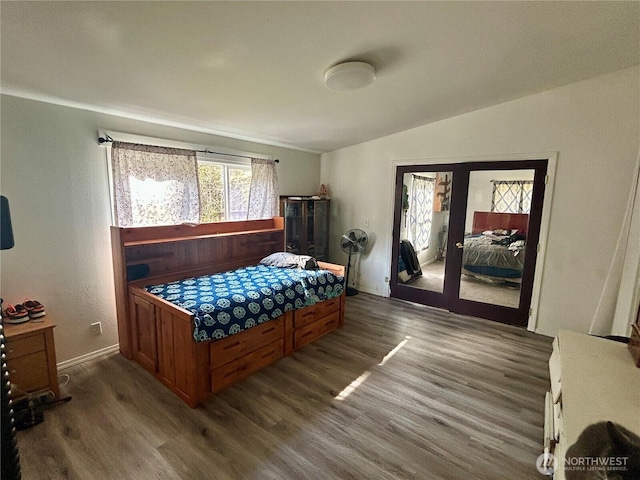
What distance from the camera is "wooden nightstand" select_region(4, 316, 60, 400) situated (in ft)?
6.41

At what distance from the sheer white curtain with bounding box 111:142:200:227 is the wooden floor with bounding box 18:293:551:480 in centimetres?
133

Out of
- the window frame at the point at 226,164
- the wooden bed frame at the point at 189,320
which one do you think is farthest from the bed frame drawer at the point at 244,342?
the window frame at the point at 226,164

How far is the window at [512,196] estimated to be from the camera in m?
3.36

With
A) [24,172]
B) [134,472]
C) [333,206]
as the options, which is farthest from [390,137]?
[134,472]

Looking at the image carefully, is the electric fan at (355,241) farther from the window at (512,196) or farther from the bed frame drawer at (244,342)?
the bed frame drawer at (244,342)

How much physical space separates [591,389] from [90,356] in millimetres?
3498

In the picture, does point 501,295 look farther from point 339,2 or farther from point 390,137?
point 339,2

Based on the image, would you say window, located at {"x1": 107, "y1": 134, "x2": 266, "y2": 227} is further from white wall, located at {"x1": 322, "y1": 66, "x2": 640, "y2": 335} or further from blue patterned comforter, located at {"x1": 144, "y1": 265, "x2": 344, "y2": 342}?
white wall, located at {"x1": 322, "y1": 66, "x2": 640, "y2": 335}

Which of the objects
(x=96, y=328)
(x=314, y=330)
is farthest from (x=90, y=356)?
(x=314, y=330)

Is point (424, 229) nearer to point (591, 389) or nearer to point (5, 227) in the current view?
point (591, 389)

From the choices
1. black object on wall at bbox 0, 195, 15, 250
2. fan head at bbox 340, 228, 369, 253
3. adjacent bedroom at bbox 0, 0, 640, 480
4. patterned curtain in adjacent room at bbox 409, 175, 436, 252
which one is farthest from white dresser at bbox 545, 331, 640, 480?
fan head at bbox 340, 228, 369, 253

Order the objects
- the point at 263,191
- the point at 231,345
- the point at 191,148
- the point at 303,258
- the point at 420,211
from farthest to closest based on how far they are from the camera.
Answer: the point at 420,211, the point at 263,191, the point at 303,258, the point at 191,148, the point at 231,345

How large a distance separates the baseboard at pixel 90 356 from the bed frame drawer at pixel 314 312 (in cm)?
169

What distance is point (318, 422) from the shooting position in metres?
1.99
